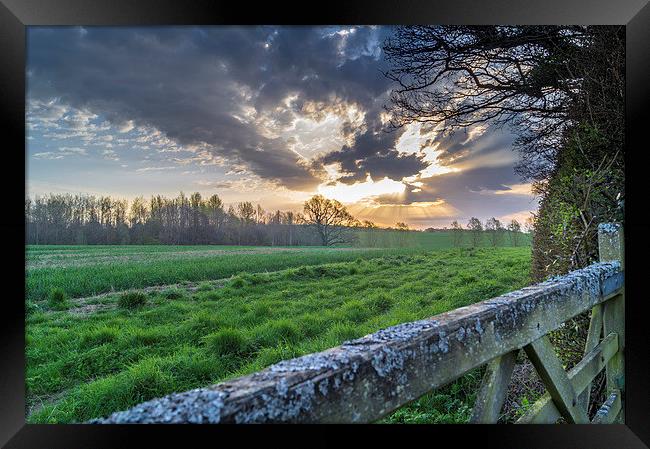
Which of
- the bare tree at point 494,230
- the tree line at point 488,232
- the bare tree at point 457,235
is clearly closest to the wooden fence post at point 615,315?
the tree line at point 488,232

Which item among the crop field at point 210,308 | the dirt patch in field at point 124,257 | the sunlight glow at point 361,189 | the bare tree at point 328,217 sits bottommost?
the crop field at point 210,308

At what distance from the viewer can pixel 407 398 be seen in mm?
967

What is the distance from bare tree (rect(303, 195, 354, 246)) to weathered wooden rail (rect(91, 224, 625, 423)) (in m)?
6.06

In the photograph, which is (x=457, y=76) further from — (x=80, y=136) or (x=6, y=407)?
(x=80, y=136)

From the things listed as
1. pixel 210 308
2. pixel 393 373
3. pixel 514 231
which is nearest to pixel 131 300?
pixel 210 308

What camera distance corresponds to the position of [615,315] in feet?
8.01

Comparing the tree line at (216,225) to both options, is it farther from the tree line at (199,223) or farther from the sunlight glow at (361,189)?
the sunlight glow at (361,189)

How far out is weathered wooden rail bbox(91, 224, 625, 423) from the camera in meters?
0.86

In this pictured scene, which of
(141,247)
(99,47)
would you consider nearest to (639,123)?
(99,47)

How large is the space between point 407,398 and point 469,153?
6.15m

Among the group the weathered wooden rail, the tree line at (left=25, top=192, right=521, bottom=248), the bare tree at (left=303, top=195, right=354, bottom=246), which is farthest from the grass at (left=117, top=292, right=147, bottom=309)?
the weathered wooden rail

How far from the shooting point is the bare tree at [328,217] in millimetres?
7668

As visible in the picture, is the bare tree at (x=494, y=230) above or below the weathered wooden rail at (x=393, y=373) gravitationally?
above
